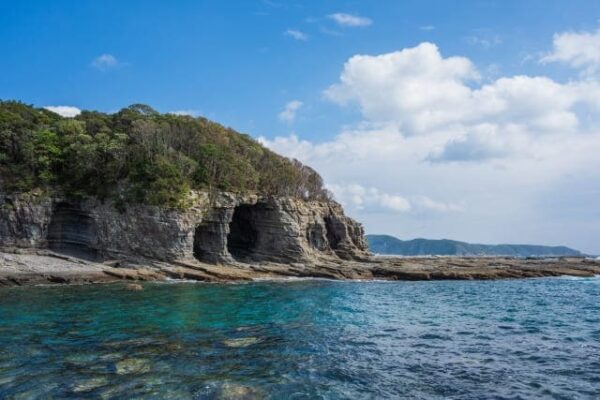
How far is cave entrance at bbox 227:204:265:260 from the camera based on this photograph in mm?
60062

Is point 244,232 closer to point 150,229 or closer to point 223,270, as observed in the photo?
point 223,270

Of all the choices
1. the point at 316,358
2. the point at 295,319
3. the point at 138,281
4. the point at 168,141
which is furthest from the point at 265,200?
the point at 316,358

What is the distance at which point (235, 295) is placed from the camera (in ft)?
115

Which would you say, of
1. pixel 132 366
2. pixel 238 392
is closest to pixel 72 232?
pixel 132 366

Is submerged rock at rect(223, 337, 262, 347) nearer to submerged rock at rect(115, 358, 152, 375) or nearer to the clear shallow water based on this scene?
the clear shallow water

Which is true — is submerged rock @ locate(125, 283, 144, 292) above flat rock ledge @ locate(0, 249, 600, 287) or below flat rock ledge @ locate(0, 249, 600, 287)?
below

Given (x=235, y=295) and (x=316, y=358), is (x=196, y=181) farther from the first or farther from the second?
Result: (x=316, y=358)

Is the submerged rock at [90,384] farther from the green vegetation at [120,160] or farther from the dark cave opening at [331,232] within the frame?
the dark cave opening at [331,232]

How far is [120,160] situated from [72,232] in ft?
31.5

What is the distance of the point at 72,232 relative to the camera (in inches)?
1950

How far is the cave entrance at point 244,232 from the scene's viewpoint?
2365 inches

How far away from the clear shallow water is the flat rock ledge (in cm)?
679

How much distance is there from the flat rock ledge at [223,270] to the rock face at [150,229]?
164 centimetres

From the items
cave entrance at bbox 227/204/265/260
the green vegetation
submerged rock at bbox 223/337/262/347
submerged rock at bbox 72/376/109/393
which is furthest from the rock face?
submerged rock at bbox 72/376/109/393
